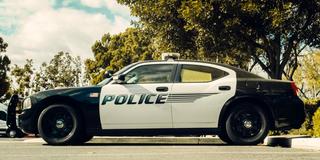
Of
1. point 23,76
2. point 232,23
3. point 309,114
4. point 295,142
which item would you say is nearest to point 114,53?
point 23,76

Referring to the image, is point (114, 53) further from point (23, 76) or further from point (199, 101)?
point (199, 101)

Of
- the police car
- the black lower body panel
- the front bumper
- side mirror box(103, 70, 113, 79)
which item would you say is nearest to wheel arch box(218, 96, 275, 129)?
the police car

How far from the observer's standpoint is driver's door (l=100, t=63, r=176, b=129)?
9.09 m

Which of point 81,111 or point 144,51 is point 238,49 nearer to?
point 81,111

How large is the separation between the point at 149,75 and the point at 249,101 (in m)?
1.79

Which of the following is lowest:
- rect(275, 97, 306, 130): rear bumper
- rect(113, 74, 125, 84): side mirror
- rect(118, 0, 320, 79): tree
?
rect(275, 97, 306, 130): rear bumper

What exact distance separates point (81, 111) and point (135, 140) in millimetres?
1899

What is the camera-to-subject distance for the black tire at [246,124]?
896 cm

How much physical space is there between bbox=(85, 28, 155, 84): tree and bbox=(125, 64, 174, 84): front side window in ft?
141

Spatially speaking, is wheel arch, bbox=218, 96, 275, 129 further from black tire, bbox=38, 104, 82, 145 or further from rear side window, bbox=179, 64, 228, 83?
black tire, bbox=38, 104, 82, 145

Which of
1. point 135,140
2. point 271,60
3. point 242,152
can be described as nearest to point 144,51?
point 271,60

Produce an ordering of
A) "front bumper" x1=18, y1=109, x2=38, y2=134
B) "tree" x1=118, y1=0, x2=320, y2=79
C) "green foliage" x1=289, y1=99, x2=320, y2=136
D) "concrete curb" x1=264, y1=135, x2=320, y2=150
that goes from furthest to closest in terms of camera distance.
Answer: "tree" x1=118, y1=0, x2=320, y2=79 → "green foliage" x1=289, y1=99, x2=320, y2=136 → "front bumper" x1=18, y1=109, x2=38, y2=134 → "concrete curb" x1=264, y1=135, x2=320, y2=150

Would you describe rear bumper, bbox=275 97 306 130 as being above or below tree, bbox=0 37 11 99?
below

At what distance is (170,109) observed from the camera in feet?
29.8
